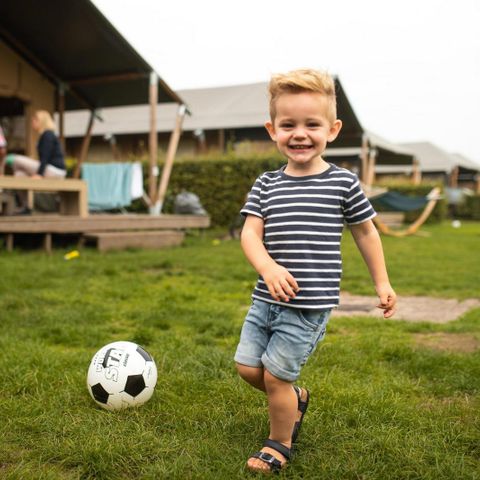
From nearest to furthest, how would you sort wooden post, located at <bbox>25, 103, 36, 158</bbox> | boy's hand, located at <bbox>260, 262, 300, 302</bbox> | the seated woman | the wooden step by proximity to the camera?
boy's hand, located at <bbox>260, 262, 300, 302</bbox>, the seated woman, the wooden step, wooden post, located at <bbox>25, 103, 36, 158</bbox>

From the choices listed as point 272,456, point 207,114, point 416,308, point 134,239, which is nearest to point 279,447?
point 272,456

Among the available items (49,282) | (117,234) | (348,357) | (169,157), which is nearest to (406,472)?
(348,357)

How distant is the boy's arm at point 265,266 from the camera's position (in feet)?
7.27

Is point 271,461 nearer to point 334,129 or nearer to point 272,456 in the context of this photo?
point 272,456

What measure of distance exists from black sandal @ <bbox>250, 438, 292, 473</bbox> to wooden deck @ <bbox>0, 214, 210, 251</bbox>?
753cm

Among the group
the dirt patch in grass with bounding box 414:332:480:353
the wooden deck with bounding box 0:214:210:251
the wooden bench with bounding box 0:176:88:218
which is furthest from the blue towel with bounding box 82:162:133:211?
the dirt patch in grass with bounding box 414:332:480:353

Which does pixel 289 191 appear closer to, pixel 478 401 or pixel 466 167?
pixel 478 401

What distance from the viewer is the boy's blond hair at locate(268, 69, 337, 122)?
229 centimetres

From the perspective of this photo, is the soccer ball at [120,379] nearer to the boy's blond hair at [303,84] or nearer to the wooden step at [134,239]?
the boy's blond hair at [303,84]

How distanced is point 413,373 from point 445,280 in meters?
4.47

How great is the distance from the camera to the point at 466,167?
4772 cm

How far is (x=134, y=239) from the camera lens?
10.5 meters

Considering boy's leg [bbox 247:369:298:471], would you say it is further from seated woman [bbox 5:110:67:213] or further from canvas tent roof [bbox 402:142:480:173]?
canvas tent roof [bbox 402:142:480:173]

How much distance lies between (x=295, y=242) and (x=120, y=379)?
3.91 feet
